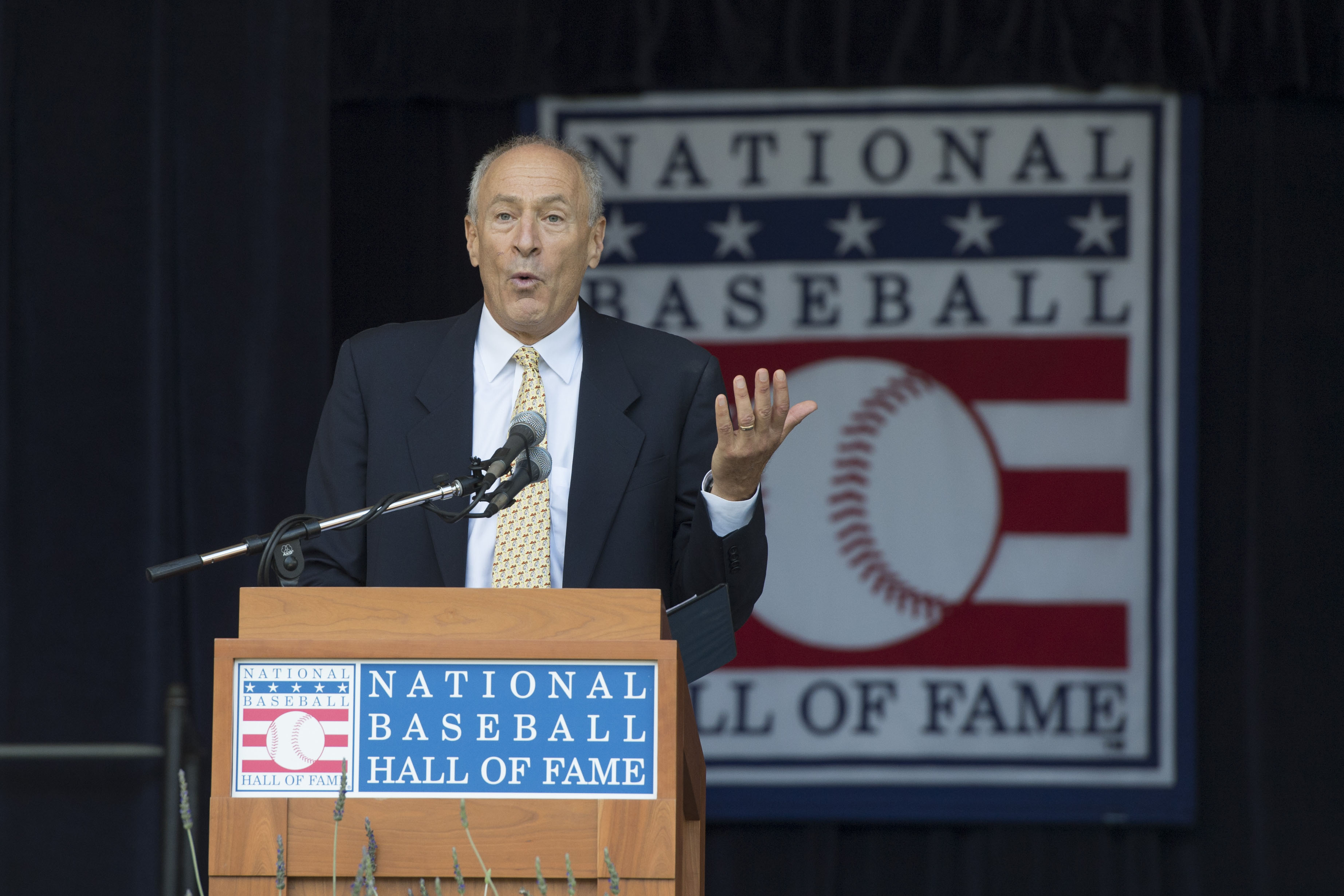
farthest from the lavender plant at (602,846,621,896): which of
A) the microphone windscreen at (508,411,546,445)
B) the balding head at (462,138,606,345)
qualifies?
the balding head at (462,138,606,345)

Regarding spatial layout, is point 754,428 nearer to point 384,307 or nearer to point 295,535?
point 295,535

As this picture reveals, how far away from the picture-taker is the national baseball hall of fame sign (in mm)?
4121

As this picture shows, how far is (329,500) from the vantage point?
6.92ft

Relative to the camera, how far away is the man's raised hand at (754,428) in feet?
5.58

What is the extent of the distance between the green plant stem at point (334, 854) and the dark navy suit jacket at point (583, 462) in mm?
568

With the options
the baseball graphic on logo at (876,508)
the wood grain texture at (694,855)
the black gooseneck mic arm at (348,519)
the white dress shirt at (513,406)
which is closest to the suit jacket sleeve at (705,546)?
the white dress shirt at (513,406)

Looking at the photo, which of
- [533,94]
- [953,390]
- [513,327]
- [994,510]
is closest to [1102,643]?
[994,510]

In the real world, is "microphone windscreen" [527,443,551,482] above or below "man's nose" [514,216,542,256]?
below

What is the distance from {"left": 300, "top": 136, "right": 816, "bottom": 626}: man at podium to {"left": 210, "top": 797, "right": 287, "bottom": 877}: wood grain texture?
1.67 ft

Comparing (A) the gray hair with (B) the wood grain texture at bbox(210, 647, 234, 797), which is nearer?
(B) the wood grain texture at bbox(210, 647, 234, 797)

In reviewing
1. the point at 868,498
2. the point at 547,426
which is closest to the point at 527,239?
the point at 547,426

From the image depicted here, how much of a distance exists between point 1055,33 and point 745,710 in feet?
5.96

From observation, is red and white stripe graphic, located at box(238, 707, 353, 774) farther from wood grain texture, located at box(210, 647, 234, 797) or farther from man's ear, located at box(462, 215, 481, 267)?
man's ear, located at box(462, 215, 481, 267)

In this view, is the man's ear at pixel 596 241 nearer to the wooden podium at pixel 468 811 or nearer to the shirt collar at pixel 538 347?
the shirt collar at pixel 538 347
